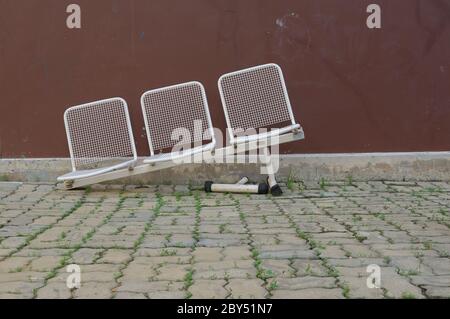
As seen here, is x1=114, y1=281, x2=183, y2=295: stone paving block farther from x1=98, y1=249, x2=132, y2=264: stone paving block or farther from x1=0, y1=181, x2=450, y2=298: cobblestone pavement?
x1=98, y1=249, x2=132, y2=264: stone paving block

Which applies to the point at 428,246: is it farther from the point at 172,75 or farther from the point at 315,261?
the point at 172,75

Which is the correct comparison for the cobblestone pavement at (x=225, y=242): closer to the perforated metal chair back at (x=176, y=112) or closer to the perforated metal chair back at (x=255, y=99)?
the perforated metal chair back at (x=176, y=112)

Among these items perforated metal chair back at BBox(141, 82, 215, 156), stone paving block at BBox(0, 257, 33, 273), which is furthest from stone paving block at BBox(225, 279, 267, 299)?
perforated metal chair back at BBox(141, 82, 215, 156)

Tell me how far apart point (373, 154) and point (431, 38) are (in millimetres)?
1498

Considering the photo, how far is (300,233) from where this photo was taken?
5.41 meters

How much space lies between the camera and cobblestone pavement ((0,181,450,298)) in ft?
13.1

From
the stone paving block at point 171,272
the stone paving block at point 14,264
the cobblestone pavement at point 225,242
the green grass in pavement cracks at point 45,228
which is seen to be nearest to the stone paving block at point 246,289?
the cobblestone pavement at point 225,242

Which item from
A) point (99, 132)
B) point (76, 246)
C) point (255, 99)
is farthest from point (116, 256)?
point (255, 99)

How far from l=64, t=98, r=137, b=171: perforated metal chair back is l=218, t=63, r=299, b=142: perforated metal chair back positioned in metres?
1.16

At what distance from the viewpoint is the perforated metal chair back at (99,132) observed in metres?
7.54

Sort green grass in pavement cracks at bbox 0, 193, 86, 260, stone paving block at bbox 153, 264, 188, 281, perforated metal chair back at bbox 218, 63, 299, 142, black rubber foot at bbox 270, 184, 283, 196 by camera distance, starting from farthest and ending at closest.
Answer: perforated metal chair back at bbox 218, 63, 299, 142
black rubber foot at bbox 270, 184, 283, 196
green grass in pavement cracks at bbox 0, 193, 86, 260
stone paving block at bbox 153, 264, 188, 281

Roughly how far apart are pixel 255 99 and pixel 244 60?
0.68 meters

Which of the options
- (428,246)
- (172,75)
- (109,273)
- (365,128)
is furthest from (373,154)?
(109,273)

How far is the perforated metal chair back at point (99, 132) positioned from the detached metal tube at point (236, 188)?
3.03 feet
